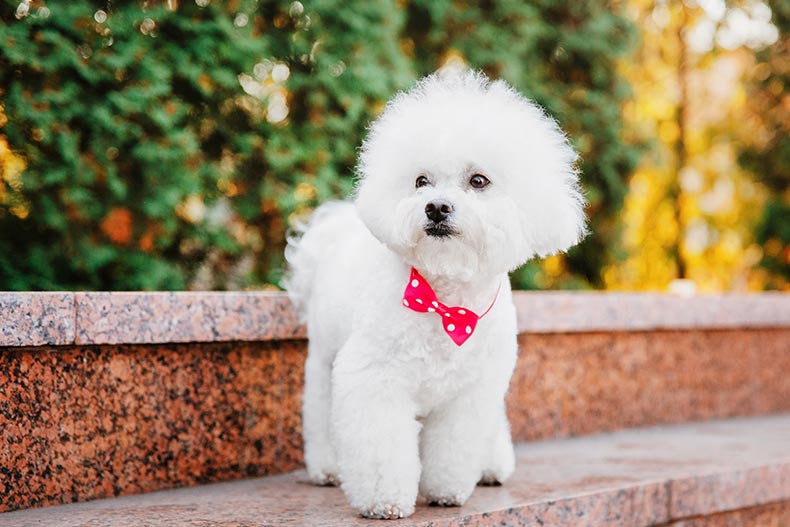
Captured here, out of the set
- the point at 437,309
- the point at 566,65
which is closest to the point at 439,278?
the point at 437,309

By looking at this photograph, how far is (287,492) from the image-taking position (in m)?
3.24

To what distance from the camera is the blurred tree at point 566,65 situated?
19.0ft

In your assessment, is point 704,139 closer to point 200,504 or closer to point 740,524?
point 740,524

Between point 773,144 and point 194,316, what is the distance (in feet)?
22.9

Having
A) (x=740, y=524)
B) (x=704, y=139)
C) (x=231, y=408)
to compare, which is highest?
(x=704, y=139)

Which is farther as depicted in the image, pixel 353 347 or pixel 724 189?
pixel 724 189

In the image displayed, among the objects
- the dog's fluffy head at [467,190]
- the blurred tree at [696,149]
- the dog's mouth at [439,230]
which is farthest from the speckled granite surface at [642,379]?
the blurred tree at [696,149]

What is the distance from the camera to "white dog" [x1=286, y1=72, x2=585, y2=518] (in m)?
2.66

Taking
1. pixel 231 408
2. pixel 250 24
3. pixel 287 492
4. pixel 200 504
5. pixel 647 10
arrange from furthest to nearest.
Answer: pixel 647 10 → pixel 250 24 → pixel 231 408 → pixel 287 492 → pixel 200 504

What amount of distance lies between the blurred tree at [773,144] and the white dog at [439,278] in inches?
246

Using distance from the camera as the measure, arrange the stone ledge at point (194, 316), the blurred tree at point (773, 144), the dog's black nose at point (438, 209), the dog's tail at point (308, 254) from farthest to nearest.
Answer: the blurred tree at point (773, 144) → the dog's tail at point (308, 254) → the stone ledge at point (194, 316) → the dog's black nose at point (438, 209)

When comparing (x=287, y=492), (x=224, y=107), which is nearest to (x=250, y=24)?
(x=224, y=107)

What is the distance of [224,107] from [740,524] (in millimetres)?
3061

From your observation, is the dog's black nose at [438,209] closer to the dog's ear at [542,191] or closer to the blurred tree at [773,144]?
the dog's ear at [542,191]
